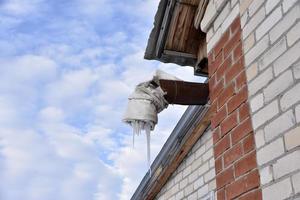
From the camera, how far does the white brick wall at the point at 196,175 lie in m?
5.14

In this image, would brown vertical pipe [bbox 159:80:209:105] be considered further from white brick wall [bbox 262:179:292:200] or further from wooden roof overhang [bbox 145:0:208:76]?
white brick wall [bbox 262:179:292:200]

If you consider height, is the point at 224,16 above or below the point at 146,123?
above

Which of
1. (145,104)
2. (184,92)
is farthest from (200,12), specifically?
(145,104)

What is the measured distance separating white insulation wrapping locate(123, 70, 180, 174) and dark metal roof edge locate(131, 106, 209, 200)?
1.15 metres

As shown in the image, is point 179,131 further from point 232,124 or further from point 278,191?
point 278,191

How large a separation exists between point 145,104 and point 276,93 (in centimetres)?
143

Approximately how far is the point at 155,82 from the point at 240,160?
125 centimetres

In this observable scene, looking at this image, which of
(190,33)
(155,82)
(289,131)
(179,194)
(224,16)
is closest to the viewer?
(289,131)

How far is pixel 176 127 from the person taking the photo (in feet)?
18.1

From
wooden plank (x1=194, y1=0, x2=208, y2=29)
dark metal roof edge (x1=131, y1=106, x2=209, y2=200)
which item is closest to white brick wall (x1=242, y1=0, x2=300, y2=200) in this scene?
wooden plank (x1=194, y1=0, x2=208, y2=29)

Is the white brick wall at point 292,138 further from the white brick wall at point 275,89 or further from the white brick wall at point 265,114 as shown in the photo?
the white brick wall at point 265,114

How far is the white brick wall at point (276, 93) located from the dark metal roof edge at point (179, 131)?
7.13ft

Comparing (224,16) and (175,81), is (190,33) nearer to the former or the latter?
(175,81)

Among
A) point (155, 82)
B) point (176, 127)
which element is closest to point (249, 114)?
point (155, 82)
